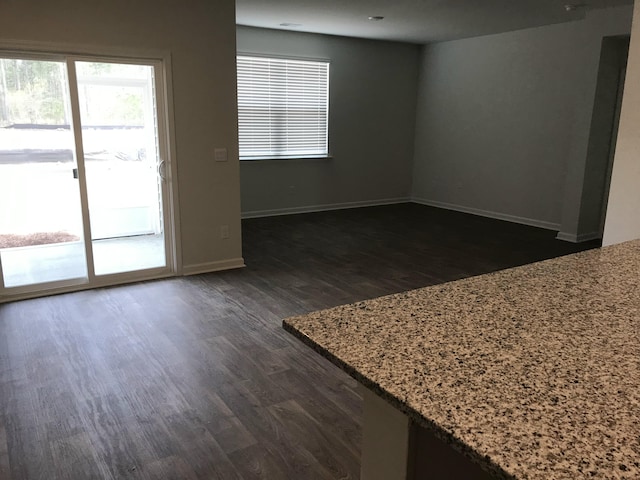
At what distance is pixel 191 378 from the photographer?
2.82 meters

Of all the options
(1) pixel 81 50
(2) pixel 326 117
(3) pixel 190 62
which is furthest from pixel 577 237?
(1) pixel 81 50

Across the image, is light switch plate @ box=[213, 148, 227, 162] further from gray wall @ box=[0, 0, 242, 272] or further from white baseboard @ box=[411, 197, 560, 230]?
white baseboard @ box=[411, 197, 560, 230]

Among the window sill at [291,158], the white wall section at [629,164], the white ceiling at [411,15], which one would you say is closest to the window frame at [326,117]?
the window sill at [291,158]

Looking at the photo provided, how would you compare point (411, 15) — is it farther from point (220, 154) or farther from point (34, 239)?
point (34, 239)

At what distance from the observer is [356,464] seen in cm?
213

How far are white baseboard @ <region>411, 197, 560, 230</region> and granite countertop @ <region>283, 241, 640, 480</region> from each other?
18.4 ft

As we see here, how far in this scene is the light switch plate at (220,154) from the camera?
4582 mm

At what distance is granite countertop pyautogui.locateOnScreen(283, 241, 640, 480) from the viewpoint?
769 mm

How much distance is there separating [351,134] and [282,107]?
126 cm

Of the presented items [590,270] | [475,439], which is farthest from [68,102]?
[475,439]

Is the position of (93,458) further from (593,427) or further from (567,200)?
(567,200)

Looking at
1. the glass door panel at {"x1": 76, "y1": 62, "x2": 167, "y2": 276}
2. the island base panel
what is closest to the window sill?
the glass door panel at {"x1": 76, "y1": 62, "x2": 167, "y2": 276}

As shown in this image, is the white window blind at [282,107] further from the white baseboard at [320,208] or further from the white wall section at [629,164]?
the white wall section at [629,164]

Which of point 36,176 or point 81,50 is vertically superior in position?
point 81,50
